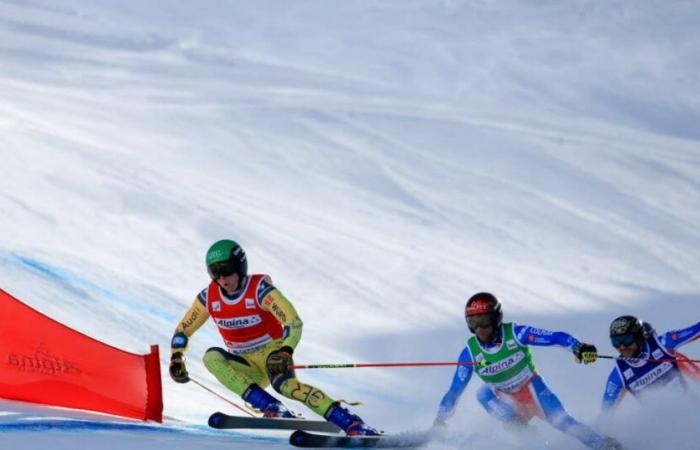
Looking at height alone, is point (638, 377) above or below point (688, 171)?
below

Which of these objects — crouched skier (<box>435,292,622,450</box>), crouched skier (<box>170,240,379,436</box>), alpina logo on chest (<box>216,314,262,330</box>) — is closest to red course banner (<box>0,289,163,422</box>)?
crouched skier (<box>170,240,379,436</box>)

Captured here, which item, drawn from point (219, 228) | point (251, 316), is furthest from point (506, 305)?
point (251, 316)

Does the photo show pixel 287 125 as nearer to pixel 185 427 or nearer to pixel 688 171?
pixel 688 171

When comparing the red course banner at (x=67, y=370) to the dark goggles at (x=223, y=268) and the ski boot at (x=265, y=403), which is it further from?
the dark goggles at (x=223, y=268)

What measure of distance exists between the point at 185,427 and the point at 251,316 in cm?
84

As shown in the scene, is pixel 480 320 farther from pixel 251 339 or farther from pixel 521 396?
pixel 251 339

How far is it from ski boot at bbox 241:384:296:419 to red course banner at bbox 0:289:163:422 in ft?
1.92

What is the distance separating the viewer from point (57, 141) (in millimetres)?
21094

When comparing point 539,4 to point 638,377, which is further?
point 539,4

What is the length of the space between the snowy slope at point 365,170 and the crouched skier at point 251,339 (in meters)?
1.10

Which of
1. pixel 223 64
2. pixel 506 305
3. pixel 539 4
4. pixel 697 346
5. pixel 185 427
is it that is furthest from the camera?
pixel 539 4

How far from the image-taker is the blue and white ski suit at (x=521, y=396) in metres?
7.44

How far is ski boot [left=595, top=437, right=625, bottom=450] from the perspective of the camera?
6.64 m

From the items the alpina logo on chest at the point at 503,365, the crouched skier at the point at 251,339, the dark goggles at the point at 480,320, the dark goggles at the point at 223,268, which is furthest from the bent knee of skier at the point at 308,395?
the alpina logo on chest at the point at 503,365
